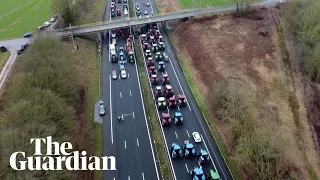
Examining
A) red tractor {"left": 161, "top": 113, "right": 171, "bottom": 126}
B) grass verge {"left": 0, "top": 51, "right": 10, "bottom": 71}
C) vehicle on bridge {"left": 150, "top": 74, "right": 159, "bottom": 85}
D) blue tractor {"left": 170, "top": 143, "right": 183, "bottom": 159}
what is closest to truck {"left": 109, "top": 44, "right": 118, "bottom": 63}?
vehicle on bridge {"left": 150, "top": 74, "right": 159, "bottom": 85}

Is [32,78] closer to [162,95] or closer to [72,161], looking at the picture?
[72,161]

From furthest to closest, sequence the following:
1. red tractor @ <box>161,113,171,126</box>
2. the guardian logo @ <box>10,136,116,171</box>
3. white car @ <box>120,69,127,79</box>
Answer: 1. white car @ <box>120,69,127,79</box>
2. red tractor @ <box>161,113,171,126</box>
3. the guardian logo @ <box>10,136,116,171</box>

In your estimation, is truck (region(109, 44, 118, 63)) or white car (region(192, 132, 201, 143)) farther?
truck (region(109, 44, 118, 63))

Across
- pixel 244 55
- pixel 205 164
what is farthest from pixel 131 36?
pixel 205 164

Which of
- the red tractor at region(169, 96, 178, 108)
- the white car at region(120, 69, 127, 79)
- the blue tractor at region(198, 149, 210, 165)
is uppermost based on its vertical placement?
the white car at region(120, 69, 127, 79)

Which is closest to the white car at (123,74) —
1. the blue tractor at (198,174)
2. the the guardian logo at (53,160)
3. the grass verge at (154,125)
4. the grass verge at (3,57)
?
the grass verge at (154,125)

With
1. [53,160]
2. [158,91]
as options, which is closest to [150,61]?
[158,91]

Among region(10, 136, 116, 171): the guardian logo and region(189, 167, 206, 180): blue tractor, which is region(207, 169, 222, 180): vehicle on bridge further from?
region(10, 136, 116, 171): the guardian logo
